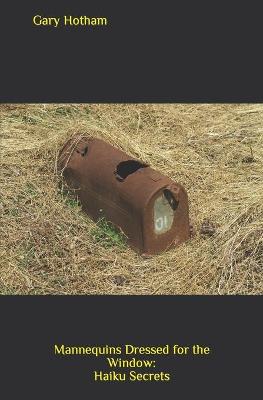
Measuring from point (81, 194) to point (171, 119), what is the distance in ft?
8.34

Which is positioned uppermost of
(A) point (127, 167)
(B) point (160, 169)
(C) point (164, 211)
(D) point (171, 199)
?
(B) point (160, 169)

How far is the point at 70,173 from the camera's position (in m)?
6.53

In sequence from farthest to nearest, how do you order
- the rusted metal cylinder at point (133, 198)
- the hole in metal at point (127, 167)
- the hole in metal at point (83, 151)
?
the hole in metal at point (83, 151), the hole in metal at point (127, 167), the rusted metal cylinder at point (133, 198)

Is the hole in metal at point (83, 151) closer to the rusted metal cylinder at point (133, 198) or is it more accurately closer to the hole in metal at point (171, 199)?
the rusted metal cylinder at point (133, 198)

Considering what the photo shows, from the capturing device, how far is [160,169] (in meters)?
7.30

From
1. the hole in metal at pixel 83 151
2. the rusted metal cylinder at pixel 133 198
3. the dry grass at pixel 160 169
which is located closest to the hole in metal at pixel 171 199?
the rusted metal cylinder at pixel 133 198

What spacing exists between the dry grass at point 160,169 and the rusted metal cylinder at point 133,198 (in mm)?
161

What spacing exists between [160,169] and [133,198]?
174 cm

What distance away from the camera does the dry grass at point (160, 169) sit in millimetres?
5629

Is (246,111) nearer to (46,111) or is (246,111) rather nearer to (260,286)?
(46,111)

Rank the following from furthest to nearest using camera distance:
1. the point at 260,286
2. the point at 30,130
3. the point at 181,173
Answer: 1. the point at 30,130
2. the point at 181,173
3. the point at 260,286

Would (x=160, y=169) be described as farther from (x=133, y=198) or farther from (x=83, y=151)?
(x=133, y=198)

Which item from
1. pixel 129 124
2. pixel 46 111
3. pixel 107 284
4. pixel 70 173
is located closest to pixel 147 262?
pixel 107 284

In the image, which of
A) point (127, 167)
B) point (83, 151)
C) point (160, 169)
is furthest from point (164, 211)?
point (160, 169)
